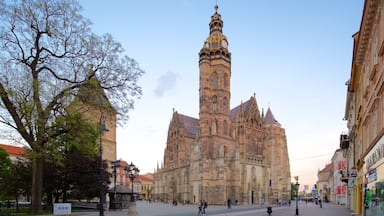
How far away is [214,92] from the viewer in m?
71.9

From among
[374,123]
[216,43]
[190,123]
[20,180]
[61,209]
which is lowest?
[61,209]

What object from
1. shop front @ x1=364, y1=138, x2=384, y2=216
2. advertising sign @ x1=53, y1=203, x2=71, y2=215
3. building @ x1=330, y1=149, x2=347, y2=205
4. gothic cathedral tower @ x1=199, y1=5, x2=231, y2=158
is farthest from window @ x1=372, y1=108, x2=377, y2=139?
gothic cathedral tower @ x1=199, y1=5, x2=231, y2=158

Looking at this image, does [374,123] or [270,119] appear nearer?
[374,123]

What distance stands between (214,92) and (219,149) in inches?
476

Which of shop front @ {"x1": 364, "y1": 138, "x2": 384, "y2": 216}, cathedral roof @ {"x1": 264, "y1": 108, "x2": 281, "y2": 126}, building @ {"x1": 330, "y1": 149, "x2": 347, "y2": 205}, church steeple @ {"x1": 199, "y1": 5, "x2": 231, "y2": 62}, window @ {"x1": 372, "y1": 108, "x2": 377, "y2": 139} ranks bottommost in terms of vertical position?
building @ {"x1": 330, "y1": 149, "x2": 347, "y2": 205}

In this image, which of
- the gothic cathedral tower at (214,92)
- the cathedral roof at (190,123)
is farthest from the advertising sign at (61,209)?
the cathedral roof at (190,123)

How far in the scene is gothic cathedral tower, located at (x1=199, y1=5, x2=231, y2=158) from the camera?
69.2 m

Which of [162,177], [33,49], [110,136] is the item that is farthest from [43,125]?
[162,177]

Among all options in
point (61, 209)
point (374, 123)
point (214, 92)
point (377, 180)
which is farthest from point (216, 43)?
point (377, 180)

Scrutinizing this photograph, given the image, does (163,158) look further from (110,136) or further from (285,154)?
(110,136)

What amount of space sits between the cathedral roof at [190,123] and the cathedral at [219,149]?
0.83 feet

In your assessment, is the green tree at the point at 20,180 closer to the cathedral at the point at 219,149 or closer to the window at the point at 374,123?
the window at the point at 374,123

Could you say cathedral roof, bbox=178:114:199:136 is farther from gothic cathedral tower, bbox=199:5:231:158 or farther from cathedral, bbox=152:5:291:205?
gothic cathedral tower, bbox=199:5:231:158

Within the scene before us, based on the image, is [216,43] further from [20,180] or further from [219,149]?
[20,180]
